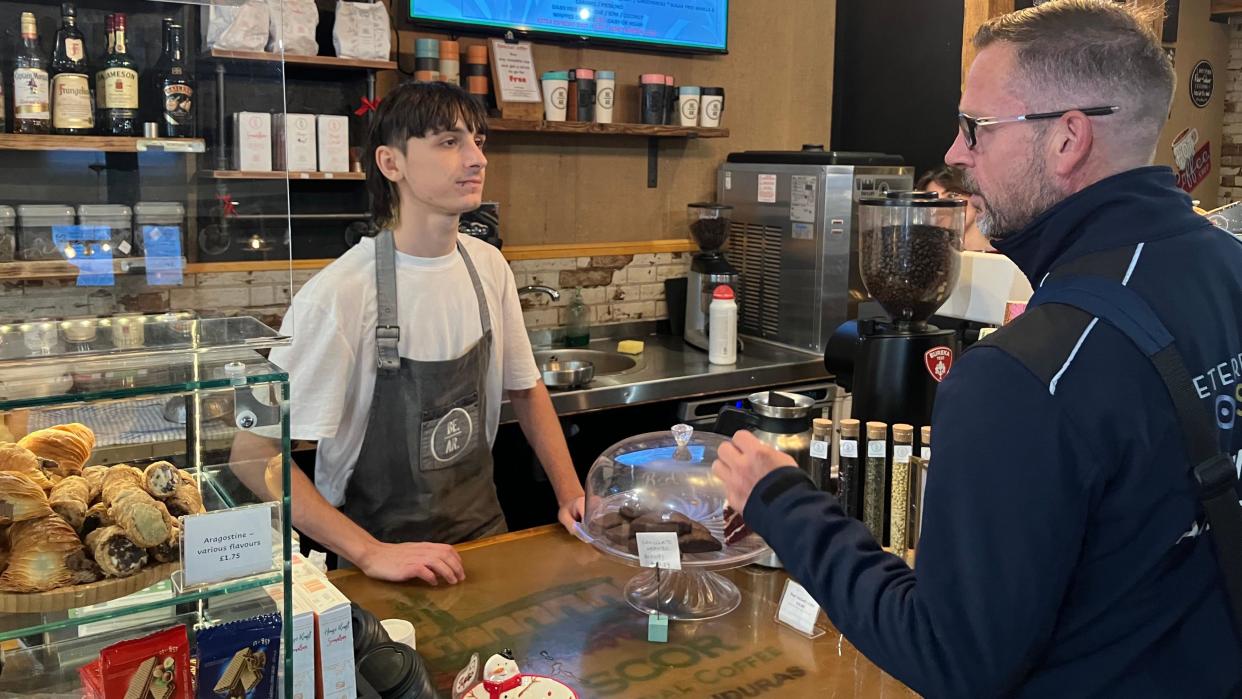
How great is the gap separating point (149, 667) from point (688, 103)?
3788 millimetres

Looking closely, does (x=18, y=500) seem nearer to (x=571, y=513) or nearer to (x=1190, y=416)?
(x=1190, y=416)

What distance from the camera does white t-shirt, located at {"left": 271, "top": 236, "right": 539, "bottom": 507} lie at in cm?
241

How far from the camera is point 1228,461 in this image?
1.16 metres

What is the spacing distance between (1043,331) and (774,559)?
1111mm

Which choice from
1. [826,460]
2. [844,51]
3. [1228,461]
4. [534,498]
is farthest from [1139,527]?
[844,51]

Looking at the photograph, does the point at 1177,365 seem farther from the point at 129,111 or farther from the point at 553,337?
the point at 553,337

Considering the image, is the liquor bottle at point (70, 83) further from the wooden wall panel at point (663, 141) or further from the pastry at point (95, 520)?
the wooden wall panel at point (663, 141)

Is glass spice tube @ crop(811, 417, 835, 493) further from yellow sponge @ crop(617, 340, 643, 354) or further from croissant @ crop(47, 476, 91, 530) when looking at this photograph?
yellow sponge @ crop(617, 340, 643, 354)

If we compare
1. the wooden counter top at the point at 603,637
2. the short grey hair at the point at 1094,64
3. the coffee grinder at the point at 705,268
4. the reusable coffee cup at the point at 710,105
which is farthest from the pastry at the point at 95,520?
the reusable coffee cup at the point at 710,105

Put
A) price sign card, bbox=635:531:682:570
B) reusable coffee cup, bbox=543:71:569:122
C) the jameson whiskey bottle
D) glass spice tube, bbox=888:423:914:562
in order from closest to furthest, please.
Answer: the jameson whiskey bottle < price sign card, bbox=635:531:682:570 < glass spice tube, bbox=888:423:914:562 < reusable coffee cup, bbox=543:71:569:122

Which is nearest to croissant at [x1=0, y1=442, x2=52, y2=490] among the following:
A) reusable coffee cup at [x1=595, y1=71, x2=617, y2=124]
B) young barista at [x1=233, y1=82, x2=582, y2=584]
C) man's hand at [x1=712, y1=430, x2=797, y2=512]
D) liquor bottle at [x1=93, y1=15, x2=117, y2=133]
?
liquor bottle at [x1=93, y1=15, x2=117, y2=133]

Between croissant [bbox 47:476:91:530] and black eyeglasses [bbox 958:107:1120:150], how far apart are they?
1179 mm

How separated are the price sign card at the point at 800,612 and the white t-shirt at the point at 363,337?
3.70ft

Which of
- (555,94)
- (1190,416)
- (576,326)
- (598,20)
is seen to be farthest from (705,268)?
(1190,416)
